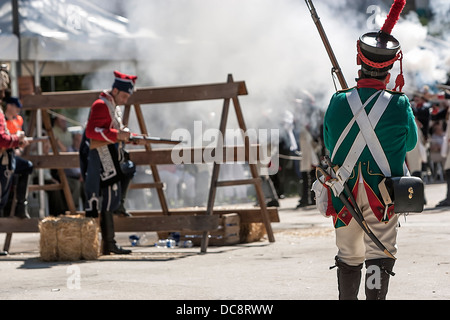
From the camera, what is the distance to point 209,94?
28.8 feet

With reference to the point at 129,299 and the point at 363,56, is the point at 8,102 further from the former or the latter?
the point at 363,56

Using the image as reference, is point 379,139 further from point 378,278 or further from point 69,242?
point 69,242

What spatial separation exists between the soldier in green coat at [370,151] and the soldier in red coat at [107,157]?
4.03 m

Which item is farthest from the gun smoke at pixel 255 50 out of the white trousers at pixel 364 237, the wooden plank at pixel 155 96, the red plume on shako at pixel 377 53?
the white trousers at pixel 364 237

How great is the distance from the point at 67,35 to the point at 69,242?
5.98m

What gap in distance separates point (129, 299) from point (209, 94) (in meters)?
3.40

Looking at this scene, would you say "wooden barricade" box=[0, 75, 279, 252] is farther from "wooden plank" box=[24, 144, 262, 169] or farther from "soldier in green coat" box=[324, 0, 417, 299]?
"soldier in green coat" box=[324, 0, 417, 299]

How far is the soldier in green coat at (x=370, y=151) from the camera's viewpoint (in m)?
4.71

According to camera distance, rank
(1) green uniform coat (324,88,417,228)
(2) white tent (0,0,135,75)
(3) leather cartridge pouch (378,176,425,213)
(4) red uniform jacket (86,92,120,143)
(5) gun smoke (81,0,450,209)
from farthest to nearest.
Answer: (2) white tent (0,0,135,75)
(5) gun smoke (81,0,450,209)
(4) red uniform jacket (86,92,120,143)
(1) green uniform coat (324,88,417,228)
(3) leather cartridge pouch (378,176,425,213)

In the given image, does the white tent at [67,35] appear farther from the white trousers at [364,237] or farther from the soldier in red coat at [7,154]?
the white trousers at [364,237]

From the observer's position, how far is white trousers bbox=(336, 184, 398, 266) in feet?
15.6

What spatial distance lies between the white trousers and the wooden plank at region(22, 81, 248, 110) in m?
4.05

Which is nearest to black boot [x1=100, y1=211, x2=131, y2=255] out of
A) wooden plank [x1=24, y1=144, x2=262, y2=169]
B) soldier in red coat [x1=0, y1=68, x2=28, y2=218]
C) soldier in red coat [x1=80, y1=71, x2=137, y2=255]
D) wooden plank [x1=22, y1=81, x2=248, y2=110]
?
soldier in red coat [x1=80, y1=71, x2=137, y2=255]
